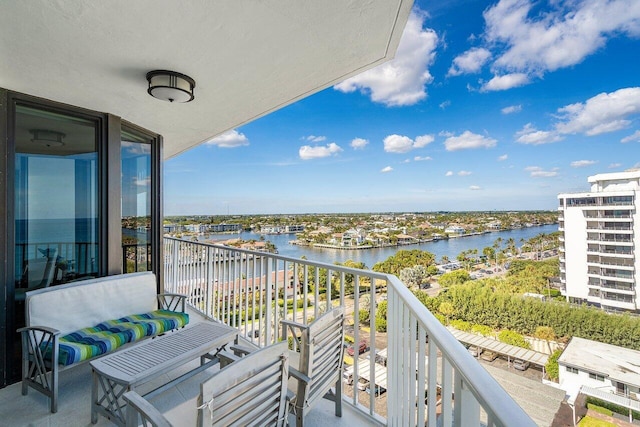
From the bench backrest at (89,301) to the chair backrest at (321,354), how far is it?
2354 mm

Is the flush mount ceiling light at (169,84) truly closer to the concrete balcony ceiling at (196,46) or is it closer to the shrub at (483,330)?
the concrete balcony ceiling at (196,46)

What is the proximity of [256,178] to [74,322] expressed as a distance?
2317 cm

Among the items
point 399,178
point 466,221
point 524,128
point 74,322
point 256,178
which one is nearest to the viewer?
point 74,322

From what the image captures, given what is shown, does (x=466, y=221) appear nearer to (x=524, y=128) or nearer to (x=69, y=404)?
(x=524, y=128)

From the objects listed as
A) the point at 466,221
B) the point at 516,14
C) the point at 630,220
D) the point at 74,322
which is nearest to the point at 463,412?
the point at 74,322

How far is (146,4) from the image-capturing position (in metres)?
1.63

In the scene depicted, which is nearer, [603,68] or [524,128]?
[603,68]

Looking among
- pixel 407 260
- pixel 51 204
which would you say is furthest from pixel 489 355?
pixel 51 204

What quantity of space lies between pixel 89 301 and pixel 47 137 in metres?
1.78

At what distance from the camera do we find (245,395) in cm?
123

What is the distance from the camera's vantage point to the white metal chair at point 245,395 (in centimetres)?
109

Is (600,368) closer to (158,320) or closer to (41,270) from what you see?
(158,320)

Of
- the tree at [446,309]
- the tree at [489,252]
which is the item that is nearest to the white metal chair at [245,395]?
the tree at [446,309]

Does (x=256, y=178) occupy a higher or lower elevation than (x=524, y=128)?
lower
